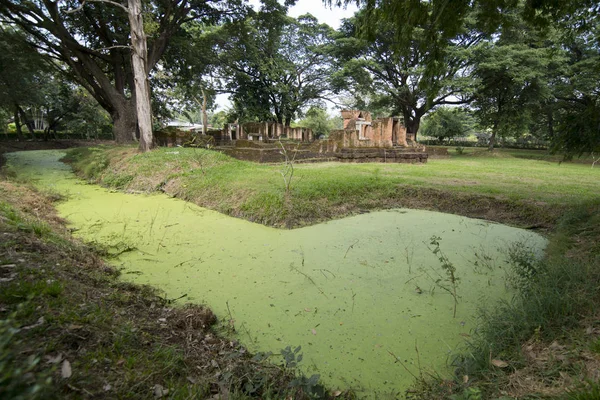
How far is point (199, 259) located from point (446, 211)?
3.84 meters

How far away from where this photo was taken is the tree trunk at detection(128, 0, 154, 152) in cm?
803

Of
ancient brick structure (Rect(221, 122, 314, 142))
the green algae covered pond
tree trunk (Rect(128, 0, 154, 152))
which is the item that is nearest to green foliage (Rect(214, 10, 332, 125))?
ancient brick structure (Rect(221, 122, 314, 142))

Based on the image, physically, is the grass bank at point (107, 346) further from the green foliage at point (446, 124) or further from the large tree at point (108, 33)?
the green foliage at point (446, 124)

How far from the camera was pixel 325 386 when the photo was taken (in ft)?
5.04

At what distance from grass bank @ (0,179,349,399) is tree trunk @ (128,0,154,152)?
6.92 meters

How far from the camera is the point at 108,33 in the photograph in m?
10.2

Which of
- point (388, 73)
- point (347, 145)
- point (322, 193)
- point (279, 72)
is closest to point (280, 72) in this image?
point (279, 72)

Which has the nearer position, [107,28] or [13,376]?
[13,376]

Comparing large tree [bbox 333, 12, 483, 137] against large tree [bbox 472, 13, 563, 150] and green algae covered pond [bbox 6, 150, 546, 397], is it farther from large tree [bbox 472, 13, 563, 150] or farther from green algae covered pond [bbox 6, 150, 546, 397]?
green algae covered pond [bbox 6, 150, 546, 397]

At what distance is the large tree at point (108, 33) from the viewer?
28.4ft

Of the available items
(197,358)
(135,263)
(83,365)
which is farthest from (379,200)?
(83,365)

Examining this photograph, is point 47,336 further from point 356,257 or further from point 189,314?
point 356,257

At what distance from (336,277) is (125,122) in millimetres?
10905

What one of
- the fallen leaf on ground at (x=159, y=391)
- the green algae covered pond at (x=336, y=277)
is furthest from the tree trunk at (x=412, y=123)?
the fallen leaf on ground at (x=159, y=391)
